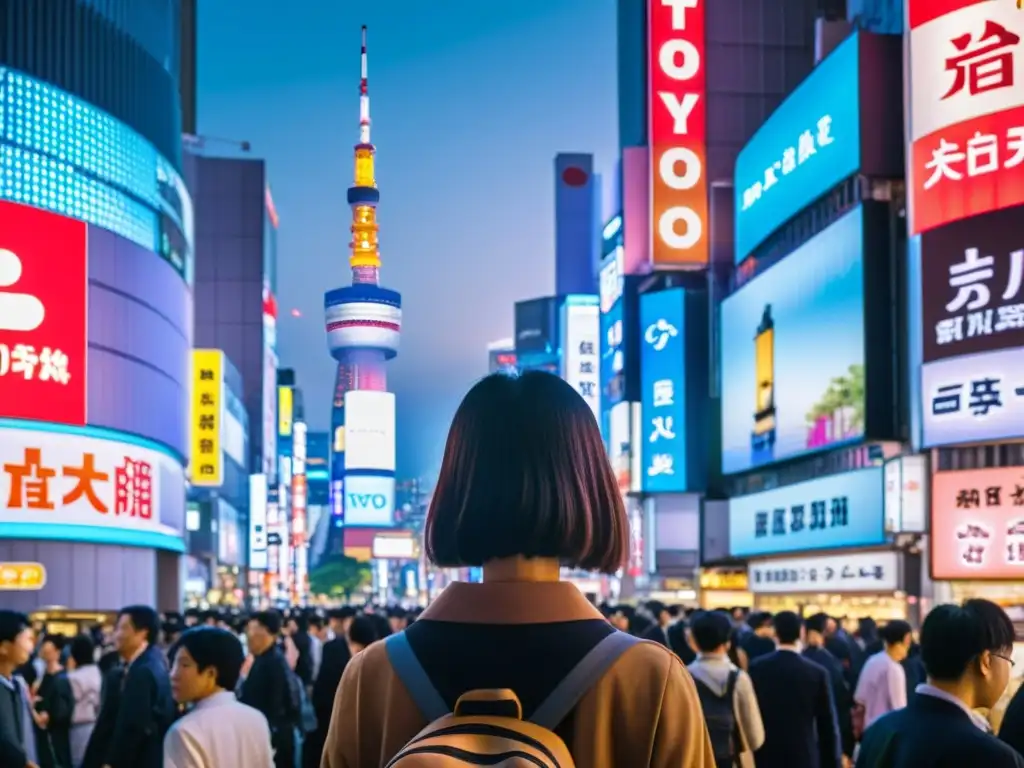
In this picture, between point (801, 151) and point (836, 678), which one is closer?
point (836, 678)

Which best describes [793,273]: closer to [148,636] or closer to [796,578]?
[796,578]

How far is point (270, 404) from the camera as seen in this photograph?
344 feet

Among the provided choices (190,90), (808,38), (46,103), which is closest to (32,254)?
(46,103)

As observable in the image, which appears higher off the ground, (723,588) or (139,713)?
(139,713)

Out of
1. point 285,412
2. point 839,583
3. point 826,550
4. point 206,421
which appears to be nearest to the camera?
point 839,583

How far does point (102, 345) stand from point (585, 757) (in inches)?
1447

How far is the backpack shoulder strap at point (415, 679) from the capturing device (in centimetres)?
240

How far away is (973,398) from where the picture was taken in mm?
24484

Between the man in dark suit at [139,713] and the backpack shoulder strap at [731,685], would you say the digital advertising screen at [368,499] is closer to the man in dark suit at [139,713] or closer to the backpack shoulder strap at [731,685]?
the man in dark suit at [139,713]

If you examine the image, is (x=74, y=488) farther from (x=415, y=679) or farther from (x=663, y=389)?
(x=415, y=679)

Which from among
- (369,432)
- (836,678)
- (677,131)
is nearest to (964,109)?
(836,678)

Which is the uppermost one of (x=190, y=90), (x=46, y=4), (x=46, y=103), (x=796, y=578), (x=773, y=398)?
(x=190, y=90)

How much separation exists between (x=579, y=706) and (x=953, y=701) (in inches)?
81.7

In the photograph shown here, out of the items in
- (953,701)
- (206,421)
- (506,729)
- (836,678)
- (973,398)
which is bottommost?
(836,678)
